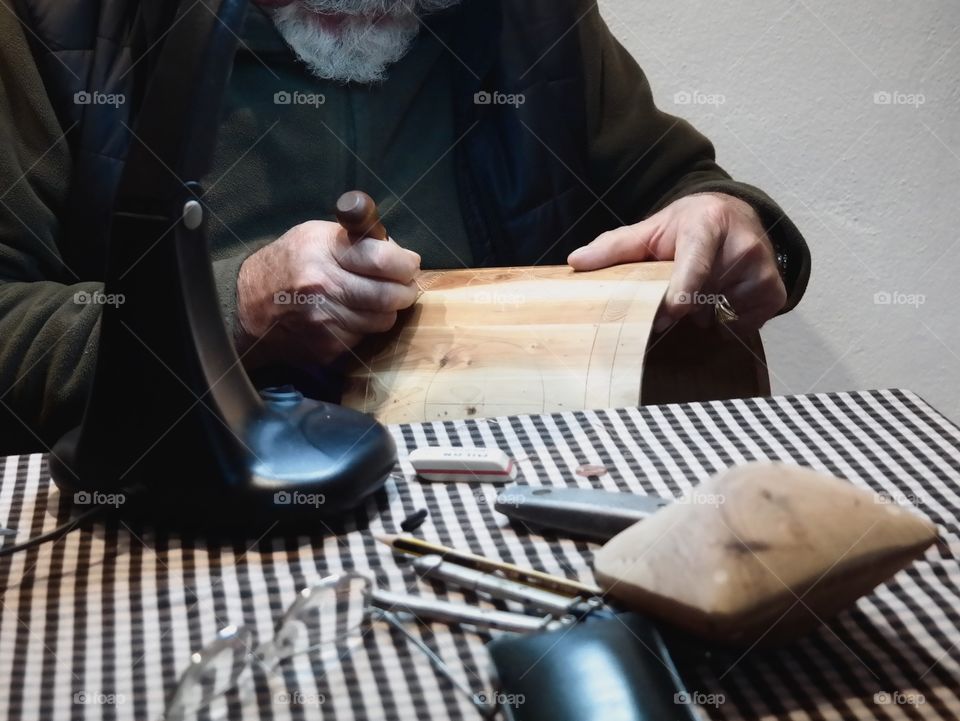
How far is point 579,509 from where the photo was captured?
609mm

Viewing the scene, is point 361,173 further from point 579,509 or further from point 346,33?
point 579,509

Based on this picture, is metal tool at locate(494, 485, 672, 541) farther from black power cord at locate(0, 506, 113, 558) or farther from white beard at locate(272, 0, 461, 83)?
white beard at locate(272, 0, 461, 83)

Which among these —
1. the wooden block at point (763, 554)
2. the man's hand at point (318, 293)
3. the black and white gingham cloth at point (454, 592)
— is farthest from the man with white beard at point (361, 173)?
the wooden block at point (763, 554)

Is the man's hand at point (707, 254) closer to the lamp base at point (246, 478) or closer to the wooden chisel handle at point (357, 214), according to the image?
the wooden chisel handle at point (357, 214)

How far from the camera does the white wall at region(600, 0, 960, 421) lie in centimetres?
176

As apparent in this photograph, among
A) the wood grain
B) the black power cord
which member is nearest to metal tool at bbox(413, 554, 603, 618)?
the black power cord

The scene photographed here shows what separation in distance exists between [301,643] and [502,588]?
0.37 feet

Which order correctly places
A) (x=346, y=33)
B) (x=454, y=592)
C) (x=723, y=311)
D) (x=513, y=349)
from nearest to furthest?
(x=454, y=592)
(x=513, y=349)
(x=723, y=311)
(x=346, y=33)

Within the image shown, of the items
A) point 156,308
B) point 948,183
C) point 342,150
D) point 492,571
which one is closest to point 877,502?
point 492,571

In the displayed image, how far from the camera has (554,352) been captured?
3.05ft

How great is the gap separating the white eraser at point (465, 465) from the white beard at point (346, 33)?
847 millimetres

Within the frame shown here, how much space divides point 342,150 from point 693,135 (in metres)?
0.54

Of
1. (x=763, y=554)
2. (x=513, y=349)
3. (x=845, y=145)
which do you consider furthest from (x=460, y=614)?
(x=845, y=145)

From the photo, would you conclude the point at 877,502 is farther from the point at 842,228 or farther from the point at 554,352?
the point at 842,228
